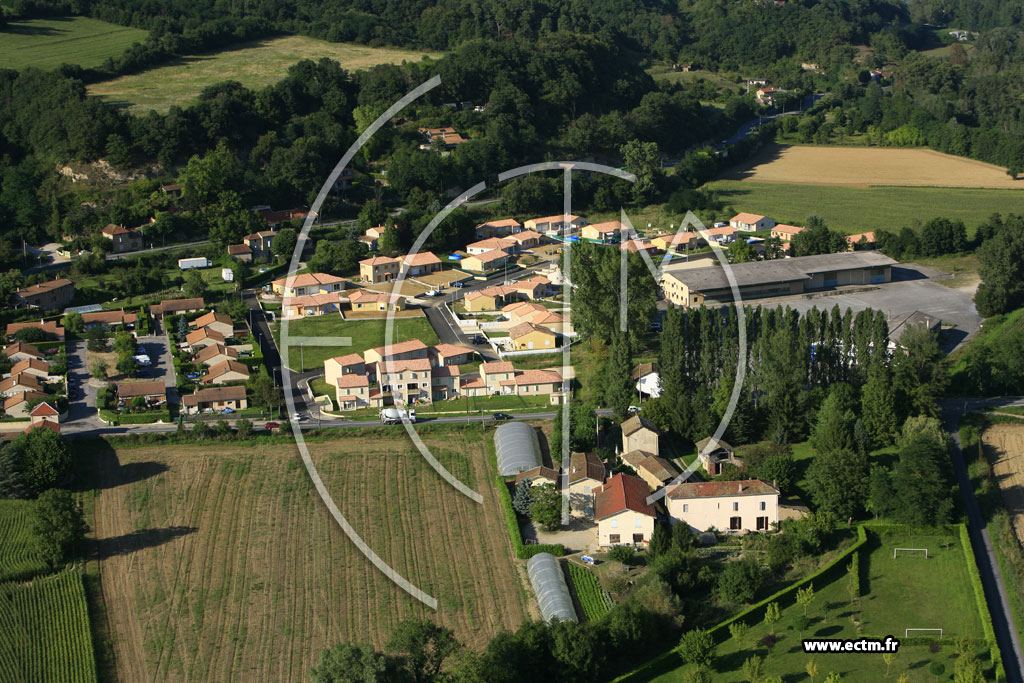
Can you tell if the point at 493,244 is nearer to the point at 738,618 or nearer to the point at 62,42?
the point at 738,618

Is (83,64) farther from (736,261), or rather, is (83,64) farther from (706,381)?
(706,381)

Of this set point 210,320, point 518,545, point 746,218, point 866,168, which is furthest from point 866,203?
point 518,545

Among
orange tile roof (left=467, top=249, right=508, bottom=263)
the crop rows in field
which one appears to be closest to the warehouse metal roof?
orange tile roof (left=467, top=249, right=508, bottom=263)

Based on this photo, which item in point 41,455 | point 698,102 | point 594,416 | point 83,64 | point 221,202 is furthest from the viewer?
point 698,102

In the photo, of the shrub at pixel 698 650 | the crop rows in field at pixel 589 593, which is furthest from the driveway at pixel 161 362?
the shrub at pixel 698 650

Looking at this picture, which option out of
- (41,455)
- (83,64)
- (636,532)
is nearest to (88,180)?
(83,64)
